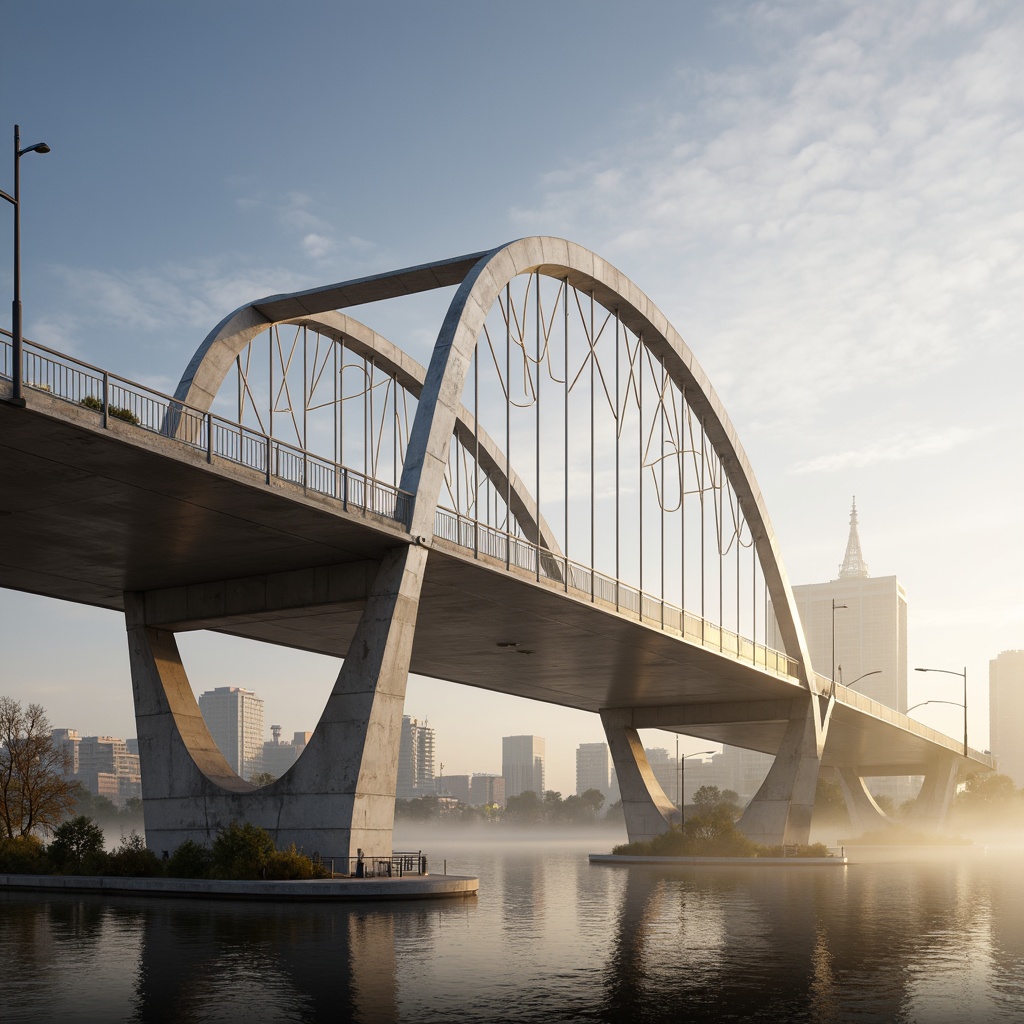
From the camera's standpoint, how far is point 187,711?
135ft

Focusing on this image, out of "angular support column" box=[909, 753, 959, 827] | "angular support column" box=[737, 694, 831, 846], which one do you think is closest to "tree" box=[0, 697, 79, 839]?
"angular support column" box=[737, 694, 831, 846]

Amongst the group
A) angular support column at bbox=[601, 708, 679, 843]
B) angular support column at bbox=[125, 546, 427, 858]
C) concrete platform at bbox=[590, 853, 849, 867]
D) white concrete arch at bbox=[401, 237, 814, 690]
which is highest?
white concrete arch at bbox=[401, 237, 814, 690]

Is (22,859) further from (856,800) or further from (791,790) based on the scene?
(856,800)

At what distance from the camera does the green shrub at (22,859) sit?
39.4m

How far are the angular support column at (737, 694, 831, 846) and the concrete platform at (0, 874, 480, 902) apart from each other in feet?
115

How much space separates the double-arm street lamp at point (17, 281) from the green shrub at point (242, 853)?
15.5 meters

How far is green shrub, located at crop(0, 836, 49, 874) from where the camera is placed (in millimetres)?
39438

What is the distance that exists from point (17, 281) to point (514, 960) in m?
16.1

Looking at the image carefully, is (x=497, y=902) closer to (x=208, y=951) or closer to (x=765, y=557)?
(x=208, y=951)

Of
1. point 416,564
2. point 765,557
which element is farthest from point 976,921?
point 765,557

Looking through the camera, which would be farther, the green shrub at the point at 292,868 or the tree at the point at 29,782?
the tree at the point at 29,782

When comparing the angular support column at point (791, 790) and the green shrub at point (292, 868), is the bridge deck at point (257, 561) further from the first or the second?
the green shrub at point (292, 868)

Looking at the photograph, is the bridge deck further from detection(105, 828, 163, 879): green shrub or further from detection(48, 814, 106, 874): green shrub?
detection(105, 828, 163, 879): green shrub

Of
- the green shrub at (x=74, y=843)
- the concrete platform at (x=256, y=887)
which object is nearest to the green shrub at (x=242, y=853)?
the concrete platform at (x=256, y=887)
